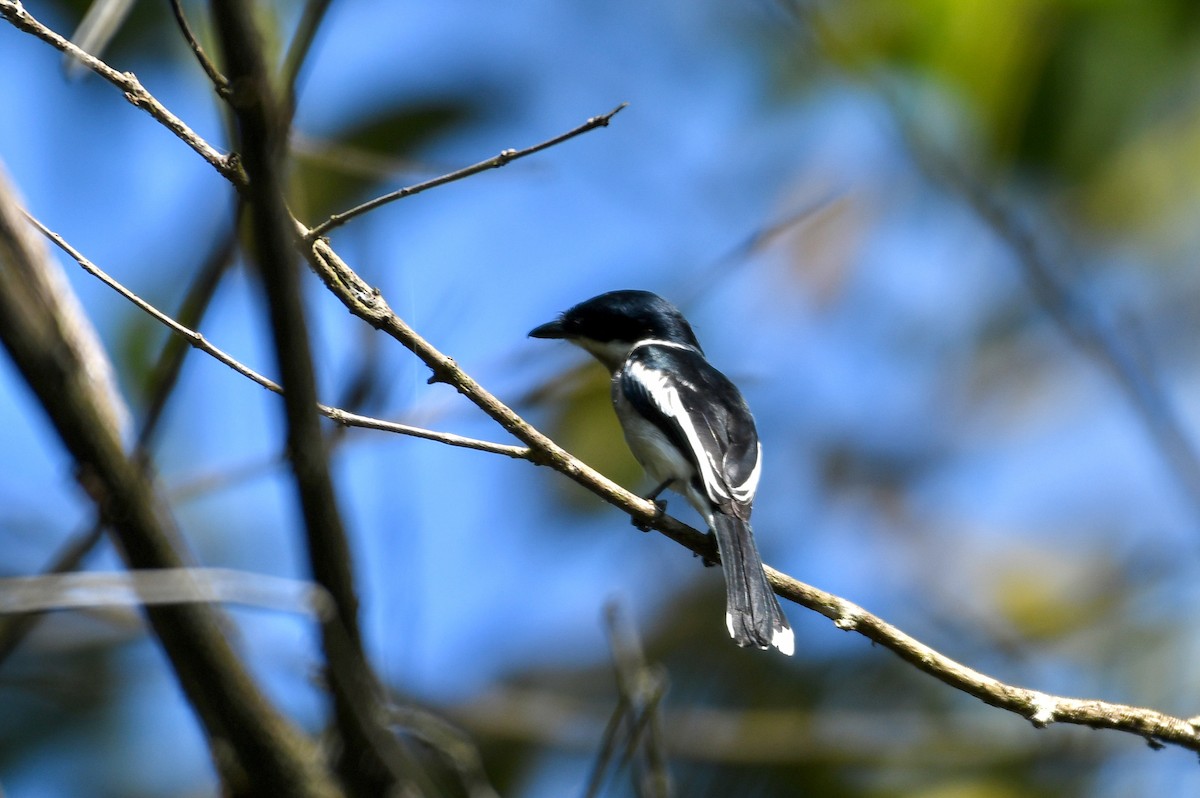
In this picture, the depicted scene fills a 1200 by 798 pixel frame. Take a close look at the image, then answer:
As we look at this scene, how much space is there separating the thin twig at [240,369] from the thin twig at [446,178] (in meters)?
0.30

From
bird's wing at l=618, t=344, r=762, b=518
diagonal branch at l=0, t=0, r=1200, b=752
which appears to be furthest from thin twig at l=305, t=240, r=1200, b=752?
bird's wing at l=618, t=344, r=762, b=518

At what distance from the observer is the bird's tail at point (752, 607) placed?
11.1 feet

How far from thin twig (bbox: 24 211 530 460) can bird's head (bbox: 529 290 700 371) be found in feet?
7.09

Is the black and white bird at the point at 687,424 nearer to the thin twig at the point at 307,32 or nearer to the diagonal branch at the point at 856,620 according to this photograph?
the diagonal branch at the point at 856,620

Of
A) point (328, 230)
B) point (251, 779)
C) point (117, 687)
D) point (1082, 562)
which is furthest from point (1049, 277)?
point (1082, 562)

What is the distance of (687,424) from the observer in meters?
4.07

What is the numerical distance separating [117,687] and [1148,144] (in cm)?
822

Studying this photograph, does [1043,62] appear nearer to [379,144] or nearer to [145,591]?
[379,144]

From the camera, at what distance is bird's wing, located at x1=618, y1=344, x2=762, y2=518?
385 cm

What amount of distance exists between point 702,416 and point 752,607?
35.5 inches

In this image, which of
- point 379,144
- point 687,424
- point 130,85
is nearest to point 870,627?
point 687,424

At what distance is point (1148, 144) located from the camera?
9.29 meters

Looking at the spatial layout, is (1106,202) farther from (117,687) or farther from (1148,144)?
(117,687)

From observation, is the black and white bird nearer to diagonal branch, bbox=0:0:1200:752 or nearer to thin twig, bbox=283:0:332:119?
diagonal branch, bbox=0:0:1200:752
